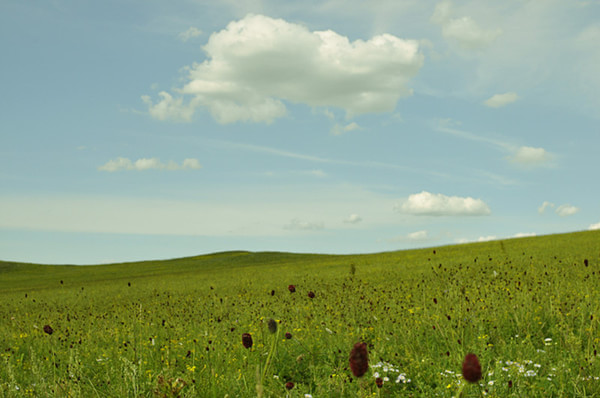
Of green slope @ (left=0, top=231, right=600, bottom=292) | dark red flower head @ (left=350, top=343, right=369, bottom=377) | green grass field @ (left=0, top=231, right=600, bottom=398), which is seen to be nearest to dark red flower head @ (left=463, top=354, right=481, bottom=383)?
dark red flower head @ (left=350, top=343, right=369, bottom=377)

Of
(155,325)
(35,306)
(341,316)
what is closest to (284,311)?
(341,316)

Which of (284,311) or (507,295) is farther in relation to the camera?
(284,311)

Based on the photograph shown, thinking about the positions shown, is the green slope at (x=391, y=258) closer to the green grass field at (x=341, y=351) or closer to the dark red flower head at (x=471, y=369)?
the green grass field at (x=341, y=351)

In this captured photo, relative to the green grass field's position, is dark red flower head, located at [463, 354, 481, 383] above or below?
above

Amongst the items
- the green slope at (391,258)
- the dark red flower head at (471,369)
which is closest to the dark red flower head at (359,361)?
the dark red flower head at (471,369)

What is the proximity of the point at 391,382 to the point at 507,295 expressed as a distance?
5.09 meters

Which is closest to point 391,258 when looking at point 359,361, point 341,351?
point 341,351

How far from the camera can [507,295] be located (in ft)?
29.1

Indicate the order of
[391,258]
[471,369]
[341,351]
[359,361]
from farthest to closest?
[391,258] < [341,351] < [359,361] < [471,369]

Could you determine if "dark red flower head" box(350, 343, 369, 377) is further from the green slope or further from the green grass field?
the green slope

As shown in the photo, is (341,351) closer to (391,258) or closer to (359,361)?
(359,361)

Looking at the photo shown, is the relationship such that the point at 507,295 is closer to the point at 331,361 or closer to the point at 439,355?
the point at 439,355

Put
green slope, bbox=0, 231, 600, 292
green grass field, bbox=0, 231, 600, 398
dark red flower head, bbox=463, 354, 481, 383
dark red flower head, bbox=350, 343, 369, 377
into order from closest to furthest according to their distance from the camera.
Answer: dark red flower head, bbox=463, 354, 481, 383, dark red flower head, bbox=350, 343, 369, 377, green grass field, bbox=0, 231, 600, 398, green slope, bbox=0, 231, 600, 292

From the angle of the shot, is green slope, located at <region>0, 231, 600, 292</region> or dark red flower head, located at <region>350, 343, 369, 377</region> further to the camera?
green slope, located at <region>0, 231, 600, 292</region>
